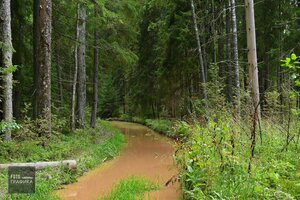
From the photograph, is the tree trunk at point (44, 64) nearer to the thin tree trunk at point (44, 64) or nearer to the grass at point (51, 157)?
the thin tree trunk at point (44, 64)

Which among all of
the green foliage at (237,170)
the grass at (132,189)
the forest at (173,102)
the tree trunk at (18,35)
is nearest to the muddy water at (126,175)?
the forest at (173,102)

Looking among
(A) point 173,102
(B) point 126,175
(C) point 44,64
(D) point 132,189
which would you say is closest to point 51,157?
(B) point 126,175

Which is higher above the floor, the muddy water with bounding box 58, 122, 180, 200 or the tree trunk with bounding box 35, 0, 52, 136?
the tree trunk with bounding box 35, 0, 52, 136

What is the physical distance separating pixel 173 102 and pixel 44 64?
17.7 m

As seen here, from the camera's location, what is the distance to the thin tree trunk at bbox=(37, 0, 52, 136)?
11.2 m

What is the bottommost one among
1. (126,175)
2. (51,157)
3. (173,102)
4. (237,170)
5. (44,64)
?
(126,175)

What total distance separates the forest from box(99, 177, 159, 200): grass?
3cm

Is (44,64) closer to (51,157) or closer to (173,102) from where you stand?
(51,157)

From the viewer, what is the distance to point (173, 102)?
1111 inches

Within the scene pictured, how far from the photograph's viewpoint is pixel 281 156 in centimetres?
612

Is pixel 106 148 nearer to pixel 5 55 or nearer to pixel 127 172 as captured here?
pixel 127 172

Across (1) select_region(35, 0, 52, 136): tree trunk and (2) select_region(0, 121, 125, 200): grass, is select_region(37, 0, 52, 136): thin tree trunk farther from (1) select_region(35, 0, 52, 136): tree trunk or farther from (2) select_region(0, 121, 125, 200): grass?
(2) select_region(0, 121, 125, 200): grass

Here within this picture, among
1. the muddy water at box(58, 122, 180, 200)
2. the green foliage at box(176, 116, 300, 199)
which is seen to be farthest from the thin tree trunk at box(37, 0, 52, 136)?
the green foliage at box(176, 116, 300, 199)

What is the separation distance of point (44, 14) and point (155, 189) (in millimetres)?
6566
